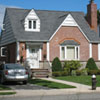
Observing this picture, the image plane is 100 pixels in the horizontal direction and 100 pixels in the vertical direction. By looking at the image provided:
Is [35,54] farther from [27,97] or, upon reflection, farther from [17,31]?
[27,97]

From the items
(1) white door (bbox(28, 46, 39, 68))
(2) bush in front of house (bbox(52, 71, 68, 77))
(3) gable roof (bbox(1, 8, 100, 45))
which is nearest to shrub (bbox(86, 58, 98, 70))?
(3) gable roof (bbox(1, 8, 100, 45))

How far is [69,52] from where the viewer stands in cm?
3162

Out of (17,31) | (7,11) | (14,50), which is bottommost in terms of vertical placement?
(14,50)

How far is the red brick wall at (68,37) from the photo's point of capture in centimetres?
3106

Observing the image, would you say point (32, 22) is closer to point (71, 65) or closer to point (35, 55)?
point (35, 55)

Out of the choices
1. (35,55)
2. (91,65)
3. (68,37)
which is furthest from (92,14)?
(35,55)

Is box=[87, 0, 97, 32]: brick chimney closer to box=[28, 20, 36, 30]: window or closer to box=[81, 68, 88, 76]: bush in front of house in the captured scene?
box=[28, 20, 36, 30]: window

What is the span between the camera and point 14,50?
3169 centimetres

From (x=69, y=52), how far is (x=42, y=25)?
5.02m

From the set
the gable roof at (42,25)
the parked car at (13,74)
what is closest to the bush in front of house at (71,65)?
the gable roof at (42,25)

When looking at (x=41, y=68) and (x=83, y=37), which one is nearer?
(x=41, y=68)

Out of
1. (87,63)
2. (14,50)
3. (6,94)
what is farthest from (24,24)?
(6,94)

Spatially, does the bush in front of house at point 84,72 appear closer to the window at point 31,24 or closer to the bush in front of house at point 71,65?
the bush in front of house at point 71,65

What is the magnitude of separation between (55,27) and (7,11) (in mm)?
7413
